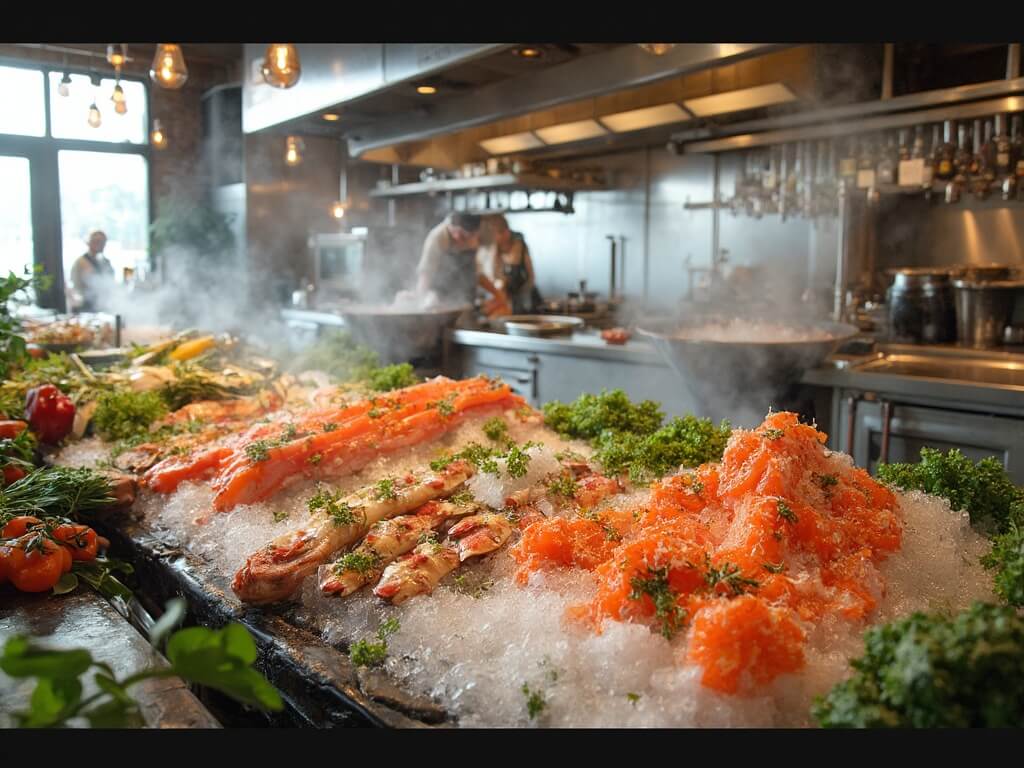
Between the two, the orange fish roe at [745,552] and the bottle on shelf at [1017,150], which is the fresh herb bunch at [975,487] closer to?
the orange fish roe at [745,552]

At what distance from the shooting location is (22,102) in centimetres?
971

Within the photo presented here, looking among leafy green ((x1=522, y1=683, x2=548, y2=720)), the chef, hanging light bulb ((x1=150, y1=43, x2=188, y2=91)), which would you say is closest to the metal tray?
the chef

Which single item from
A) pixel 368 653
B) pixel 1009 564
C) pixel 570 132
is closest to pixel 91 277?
pixel 570 132

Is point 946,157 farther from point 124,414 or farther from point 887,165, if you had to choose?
point 124,414

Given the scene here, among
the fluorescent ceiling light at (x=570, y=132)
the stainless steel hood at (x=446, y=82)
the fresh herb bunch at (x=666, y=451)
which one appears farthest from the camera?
the fluorescent ceiling light at (x=570, y=132)

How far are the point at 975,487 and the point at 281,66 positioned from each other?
3.36 m

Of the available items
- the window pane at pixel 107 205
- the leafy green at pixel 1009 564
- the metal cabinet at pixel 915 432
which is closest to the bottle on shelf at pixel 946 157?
the metal cabinet at pixel 915 432

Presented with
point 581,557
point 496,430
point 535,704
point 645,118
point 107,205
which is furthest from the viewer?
point 107,205

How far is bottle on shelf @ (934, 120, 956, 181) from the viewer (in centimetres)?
454

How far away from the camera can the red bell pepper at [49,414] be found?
3074mm

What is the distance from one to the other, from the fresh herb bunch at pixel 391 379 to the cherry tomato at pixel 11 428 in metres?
→ 1.34
